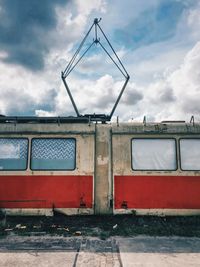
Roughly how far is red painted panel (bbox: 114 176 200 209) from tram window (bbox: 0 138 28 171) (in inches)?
91.7

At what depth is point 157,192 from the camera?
8.26 m

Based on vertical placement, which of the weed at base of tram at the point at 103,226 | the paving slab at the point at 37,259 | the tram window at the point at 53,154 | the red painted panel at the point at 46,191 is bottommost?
the paving slab at the point at 37,259

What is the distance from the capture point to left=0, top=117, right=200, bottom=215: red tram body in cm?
823

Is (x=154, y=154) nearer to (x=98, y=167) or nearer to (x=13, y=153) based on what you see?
(x=98, y=167)

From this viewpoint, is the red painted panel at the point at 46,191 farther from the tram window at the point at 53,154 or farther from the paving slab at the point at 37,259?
the paving slab at the point at 37,259

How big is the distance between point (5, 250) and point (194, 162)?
4930 millimetres

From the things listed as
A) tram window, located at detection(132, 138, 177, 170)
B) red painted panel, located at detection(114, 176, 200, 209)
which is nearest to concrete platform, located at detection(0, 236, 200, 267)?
red painted panel, located at detection(114, 176, 200, 209)

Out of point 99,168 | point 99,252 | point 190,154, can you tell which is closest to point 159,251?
point 99,252

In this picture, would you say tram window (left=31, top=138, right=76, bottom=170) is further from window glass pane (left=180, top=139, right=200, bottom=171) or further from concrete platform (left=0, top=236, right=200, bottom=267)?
window glass pane (left=180, top=139, right=200, bottom=171)

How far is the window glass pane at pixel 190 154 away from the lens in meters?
8.41

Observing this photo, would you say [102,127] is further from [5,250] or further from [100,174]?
[5,250]

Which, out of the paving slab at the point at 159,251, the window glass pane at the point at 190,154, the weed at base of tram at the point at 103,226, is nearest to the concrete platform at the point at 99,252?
the paving slab at the point at 159,251

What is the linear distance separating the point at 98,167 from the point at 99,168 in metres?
0.03

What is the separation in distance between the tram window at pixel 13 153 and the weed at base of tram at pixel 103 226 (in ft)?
4.07
